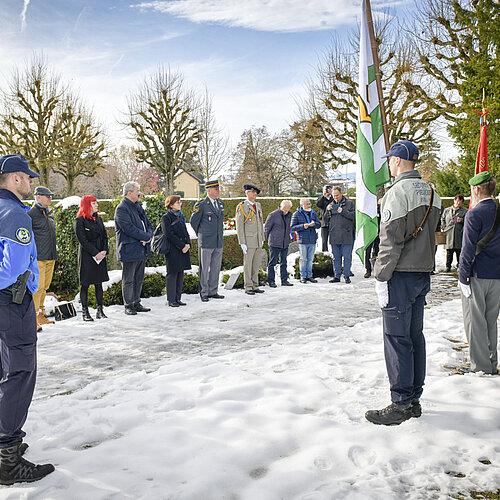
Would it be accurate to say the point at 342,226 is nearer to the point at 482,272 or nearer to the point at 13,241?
the point at 482,272

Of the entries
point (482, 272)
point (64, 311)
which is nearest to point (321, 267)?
point (64, 311)

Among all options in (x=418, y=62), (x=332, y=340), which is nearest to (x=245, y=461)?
(x=332, y=340)

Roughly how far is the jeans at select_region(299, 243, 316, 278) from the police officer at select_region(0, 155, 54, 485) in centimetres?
865

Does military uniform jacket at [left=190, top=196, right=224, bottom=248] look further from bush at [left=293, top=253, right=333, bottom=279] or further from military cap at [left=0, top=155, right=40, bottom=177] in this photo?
military cap at [left=0, top=155, right=40, bottom=177]

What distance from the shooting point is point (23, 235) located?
3.04m

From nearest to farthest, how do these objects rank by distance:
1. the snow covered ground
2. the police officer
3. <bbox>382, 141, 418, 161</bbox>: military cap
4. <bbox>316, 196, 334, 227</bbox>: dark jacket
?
1. the snow covered ground
2. the police officer
3. <bbox>382, 141, 418, 161</bbox>: military cap
4. <bbox>316, 196, 334, 227</bbox>: dark jacket

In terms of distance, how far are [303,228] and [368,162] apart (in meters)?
4.84

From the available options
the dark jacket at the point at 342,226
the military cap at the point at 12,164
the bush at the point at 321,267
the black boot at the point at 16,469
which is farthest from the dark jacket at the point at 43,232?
the bush at the point at 321,267

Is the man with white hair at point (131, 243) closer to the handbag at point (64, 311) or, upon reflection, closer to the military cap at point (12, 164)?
the handbag at point (64, 311)

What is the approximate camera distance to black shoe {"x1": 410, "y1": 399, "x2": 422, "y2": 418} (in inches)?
144

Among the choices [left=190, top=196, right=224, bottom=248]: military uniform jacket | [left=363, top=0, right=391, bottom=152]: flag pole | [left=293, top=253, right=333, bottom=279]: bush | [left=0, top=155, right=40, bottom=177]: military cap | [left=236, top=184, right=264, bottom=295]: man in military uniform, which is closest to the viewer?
[left=0, top=155, right=40, bottom=177]: military cap

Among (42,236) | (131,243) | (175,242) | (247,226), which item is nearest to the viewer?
(42,236)

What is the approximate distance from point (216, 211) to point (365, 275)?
4.50 metres

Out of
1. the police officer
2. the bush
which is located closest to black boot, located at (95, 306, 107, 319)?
the police officer
